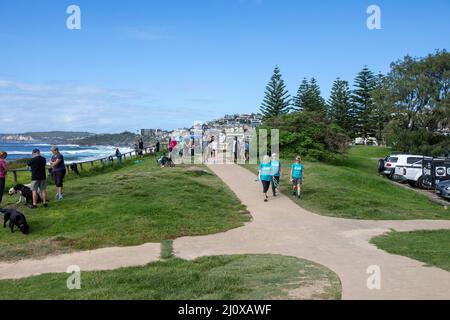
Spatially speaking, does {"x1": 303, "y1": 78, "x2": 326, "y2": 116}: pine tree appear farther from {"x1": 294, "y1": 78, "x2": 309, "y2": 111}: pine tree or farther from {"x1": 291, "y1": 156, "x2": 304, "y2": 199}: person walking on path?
{"x1": 291, "y1": 156, "x2": 304, "y2": 199}: person walking on path

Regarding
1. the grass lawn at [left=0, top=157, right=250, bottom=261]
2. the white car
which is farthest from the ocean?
the white car

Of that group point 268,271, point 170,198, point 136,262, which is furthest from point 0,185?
point 268,271

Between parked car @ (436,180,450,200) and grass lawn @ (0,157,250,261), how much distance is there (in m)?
9.06

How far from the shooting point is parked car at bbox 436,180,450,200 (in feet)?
58.7

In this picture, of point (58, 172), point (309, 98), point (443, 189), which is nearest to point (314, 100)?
point (309, 98)

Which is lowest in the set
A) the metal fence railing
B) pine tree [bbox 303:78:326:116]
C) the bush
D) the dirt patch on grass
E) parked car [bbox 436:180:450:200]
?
parked car [bbox 436:180:450:200]

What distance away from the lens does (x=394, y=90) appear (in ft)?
141

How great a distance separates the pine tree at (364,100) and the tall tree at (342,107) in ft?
2.75

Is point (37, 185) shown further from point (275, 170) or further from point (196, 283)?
point (196, 283)

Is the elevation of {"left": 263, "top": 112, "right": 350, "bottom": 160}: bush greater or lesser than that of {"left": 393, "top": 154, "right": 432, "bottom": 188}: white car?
Result: greater

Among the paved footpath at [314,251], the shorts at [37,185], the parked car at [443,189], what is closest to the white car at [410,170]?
the parked car at [443,189]
